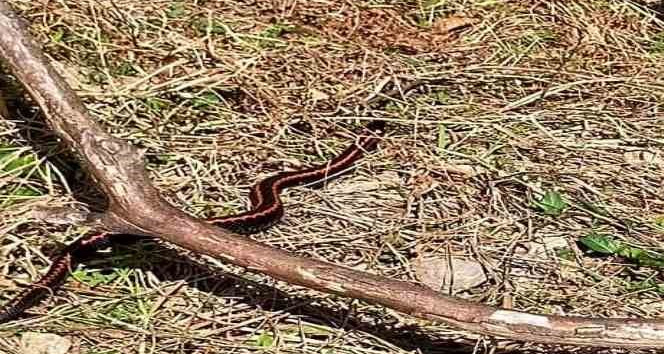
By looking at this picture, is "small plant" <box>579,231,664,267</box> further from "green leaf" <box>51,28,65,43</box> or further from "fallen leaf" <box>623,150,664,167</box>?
"green leaf" <box>51,28,65,43</box>

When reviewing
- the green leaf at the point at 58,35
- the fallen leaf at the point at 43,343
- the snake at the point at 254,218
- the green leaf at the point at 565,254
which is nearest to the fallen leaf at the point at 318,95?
the snake at the point at 254,218

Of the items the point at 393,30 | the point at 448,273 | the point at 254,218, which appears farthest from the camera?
the point at 393,30

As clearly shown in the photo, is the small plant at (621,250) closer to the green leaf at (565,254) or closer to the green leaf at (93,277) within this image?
the green leaf at (565,254)

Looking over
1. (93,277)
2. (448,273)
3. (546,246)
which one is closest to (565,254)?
(546,246)

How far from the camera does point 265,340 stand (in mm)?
2924

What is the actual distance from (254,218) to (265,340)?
50cm

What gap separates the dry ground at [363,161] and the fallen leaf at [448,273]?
4 cm

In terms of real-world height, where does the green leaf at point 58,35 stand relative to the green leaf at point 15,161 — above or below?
above

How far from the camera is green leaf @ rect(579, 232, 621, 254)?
335cm

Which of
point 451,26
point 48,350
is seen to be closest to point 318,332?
point 48,350

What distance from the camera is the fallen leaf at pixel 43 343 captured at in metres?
2.80

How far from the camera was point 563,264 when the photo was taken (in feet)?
10.9

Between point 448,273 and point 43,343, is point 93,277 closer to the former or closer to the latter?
point 43,343

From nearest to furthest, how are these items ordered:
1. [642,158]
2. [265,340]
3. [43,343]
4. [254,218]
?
[43,343] < [265,340] < [254,218] < [642,158]
